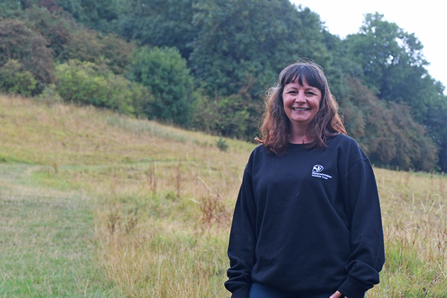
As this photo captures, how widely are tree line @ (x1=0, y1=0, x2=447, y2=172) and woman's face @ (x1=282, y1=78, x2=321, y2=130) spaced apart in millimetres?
25681

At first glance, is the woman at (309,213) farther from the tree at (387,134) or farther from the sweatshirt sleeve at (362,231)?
the tree at (387,134)

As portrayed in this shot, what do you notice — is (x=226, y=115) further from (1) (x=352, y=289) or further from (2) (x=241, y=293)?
(1) (x=352, y=289)

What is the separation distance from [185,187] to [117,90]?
72.9 ft

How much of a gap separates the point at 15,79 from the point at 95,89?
5054 mm

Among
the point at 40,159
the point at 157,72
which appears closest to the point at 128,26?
the point at 157,72

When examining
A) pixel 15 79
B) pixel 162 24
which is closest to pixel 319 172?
pixel 15 79

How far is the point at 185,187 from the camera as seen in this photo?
446 inches

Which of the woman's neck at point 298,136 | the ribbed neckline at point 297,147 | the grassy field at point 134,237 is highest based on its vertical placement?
the woman's neck at point 298,136

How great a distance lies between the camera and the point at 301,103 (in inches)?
98.6

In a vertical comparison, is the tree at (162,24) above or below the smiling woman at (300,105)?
above

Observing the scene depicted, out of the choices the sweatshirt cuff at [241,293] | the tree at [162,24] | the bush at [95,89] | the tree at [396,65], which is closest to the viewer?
the sweatshirt cuff at [241,293]

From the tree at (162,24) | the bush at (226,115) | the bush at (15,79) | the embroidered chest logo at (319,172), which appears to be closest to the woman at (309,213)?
the embroidered chest logo at (319,172)

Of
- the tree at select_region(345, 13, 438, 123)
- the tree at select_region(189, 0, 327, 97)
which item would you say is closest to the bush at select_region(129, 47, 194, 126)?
the tree at select_region(189, 0, 327, 97)

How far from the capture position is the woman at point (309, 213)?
220 centimetres
